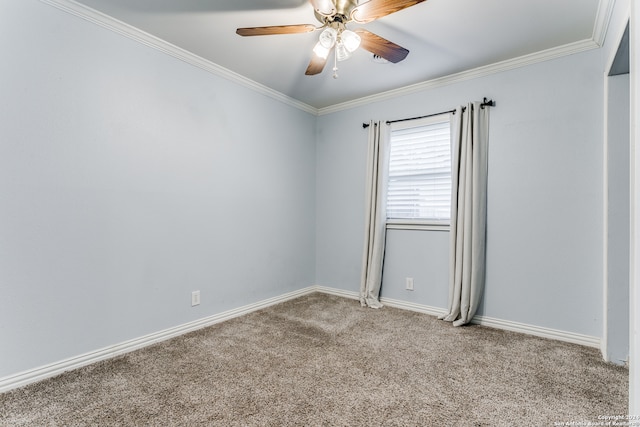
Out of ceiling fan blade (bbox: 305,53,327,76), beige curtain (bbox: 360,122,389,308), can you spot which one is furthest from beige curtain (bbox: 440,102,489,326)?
ceiling fan blade (bbox: 305,53,327,76)

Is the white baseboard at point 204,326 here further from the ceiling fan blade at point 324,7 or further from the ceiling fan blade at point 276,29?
the ceiling fan blade at point 324,7

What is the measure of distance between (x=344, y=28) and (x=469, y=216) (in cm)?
194

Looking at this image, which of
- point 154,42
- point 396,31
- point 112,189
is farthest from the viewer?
point 154,42

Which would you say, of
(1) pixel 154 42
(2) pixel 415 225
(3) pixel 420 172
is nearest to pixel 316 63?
(1) pixel 154 42

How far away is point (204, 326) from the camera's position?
2.85 metres

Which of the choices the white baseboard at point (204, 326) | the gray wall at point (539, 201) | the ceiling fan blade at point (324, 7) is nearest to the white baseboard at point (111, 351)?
the white baseboard at point (204, 326)

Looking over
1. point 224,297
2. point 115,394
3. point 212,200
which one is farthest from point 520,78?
point 115,394

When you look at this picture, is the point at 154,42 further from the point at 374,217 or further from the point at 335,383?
the point at 335,383

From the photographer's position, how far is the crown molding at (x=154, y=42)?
208 cm

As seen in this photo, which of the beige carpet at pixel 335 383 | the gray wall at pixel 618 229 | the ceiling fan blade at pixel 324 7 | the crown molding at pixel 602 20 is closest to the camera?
the beige carpet at pixel 335 383

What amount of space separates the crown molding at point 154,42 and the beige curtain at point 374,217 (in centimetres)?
122

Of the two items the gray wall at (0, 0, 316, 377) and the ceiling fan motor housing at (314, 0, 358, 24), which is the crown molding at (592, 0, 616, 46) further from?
the gray wall at (0, 0, 316, 377)

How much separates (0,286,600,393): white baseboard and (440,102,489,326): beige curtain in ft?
0.81

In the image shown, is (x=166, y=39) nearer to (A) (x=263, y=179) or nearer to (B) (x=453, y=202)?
(A) (x=263, y=179)
